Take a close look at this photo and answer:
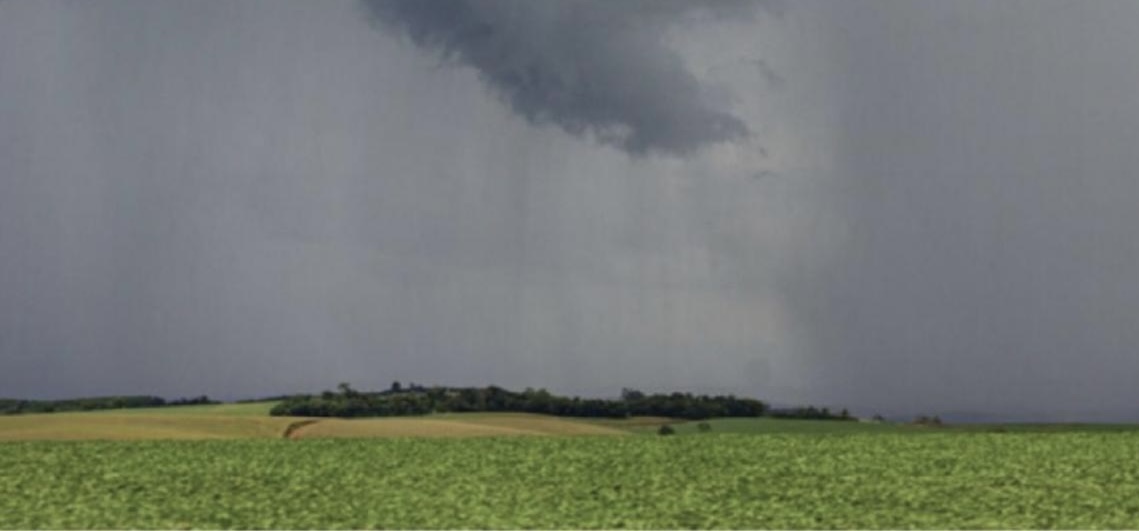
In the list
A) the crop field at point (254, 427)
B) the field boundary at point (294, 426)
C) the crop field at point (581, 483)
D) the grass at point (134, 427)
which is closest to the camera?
the crop field at point (581, 483)

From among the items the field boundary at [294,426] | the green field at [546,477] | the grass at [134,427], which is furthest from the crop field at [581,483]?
the field boundary at [294,426]

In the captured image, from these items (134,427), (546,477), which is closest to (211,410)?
(134,427)

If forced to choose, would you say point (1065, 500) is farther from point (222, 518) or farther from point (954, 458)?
point (222, 518)

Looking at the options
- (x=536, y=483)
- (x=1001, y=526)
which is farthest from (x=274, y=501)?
(x=1001, y=526)

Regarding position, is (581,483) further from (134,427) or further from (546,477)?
(134,427)

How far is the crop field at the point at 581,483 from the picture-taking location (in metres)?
19.1

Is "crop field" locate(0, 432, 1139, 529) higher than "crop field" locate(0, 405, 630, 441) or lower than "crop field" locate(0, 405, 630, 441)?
lower

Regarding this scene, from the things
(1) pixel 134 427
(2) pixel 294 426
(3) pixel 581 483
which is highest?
(2) pixel 294 426

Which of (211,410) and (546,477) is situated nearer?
(546,477)

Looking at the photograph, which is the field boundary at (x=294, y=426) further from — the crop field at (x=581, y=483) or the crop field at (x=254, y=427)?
the crop field at (x=581, y=483)

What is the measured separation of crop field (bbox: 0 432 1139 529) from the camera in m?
19.1

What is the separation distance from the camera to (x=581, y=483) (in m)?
22.0

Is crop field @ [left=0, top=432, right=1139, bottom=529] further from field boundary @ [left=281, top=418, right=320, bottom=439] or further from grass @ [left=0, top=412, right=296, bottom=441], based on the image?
field boundary @ [left=281, top=418, right=320, bottom=439]

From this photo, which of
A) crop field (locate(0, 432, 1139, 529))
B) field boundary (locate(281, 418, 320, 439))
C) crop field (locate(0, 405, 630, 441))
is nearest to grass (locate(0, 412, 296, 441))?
crop field (locate(0, 405, 630, 441))
